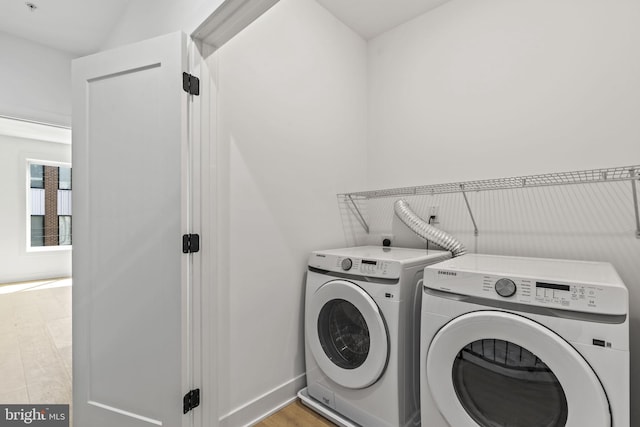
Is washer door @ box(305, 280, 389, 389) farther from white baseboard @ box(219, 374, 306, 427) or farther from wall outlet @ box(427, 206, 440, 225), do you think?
wall outlet @ box(427, 206, 440, 225)

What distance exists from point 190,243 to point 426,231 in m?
Result: 1.49

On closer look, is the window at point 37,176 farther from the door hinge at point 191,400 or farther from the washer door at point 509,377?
the washer door at point 509,377

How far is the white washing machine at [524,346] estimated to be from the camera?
3.15 ft

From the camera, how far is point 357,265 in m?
1.65

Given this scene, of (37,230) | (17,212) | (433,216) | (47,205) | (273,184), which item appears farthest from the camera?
(47,205)

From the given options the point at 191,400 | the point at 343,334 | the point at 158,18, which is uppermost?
the point at 158,18

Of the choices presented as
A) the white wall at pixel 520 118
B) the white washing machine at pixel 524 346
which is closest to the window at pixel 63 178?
the white wall at pixel 520 118

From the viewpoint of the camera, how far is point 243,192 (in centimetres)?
168

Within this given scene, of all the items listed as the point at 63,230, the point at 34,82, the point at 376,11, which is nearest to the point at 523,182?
the point at 376,11

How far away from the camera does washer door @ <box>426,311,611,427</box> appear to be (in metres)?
0.98

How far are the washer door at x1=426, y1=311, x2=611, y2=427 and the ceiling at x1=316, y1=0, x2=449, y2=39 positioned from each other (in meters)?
2.21

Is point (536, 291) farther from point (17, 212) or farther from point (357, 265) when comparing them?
point (17, 212)

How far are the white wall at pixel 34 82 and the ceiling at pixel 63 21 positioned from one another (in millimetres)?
93

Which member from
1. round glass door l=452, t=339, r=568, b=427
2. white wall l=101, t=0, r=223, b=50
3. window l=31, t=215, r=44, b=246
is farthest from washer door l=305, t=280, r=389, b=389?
window l=31, t=215, r=44, b=246
